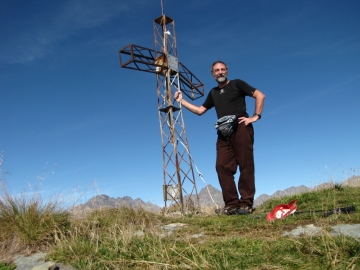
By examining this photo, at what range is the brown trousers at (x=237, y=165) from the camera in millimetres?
5574

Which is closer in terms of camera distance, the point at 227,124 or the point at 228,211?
the point at 228,211

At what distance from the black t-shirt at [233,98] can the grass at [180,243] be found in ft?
6.65

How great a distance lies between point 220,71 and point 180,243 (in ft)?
11.7

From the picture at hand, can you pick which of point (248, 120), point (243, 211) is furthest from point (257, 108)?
point (243, 211)

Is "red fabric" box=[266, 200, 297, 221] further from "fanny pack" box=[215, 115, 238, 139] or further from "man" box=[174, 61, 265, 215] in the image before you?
"fanny pack" box=[215, 115, 238, 139]

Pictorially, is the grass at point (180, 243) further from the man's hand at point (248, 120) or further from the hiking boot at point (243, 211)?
the man's hand at point (248, 120)

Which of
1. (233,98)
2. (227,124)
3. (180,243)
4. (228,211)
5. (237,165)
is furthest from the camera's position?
(237,165)

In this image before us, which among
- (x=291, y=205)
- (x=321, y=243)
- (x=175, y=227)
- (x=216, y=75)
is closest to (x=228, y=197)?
(x=291, y=205)

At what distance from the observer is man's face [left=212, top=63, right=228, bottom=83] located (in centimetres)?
596

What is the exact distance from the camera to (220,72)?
19.6ft

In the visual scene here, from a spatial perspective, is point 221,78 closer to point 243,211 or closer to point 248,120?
point 248,120

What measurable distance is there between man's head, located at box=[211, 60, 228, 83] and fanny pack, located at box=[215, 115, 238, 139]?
2.47 ft

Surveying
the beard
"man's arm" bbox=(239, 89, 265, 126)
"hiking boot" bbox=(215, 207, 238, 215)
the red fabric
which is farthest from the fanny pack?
the red fabric

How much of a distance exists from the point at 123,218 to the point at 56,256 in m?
1.75
